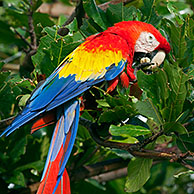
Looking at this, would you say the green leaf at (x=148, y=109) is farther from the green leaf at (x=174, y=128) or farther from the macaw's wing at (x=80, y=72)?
the macaw's wing at (x=80, y=72)

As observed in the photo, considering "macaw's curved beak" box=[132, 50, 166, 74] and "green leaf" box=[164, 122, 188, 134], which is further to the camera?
"macaw's curved beak" box=[132, 50, 166, 74]

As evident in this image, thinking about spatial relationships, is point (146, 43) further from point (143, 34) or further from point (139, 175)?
point (139, 175)

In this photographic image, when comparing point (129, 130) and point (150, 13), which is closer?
point (129, 130)

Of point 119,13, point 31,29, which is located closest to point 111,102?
point 119,13

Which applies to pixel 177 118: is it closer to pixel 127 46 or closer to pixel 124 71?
pixel 124 71

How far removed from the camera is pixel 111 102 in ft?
3.76

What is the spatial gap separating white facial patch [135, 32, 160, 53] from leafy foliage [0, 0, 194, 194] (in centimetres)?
7

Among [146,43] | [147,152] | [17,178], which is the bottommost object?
[17,178]

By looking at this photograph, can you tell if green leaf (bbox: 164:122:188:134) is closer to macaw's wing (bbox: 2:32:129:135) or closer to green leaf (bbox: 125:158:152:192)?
green leaf (bbox: 125:158:152:192)

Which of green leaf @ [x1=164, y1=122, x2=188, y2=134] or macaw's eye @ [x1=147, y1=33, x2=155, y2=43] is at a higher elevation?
macaw's eye @ [x1=147, y1=33, x2=155, y2=43]

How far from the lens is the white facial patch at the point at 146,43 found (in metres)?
1.48

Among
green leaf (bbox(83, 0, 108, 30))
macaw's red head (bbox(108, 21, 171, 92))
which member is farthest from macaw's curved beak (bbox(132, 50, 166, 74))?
green leaf (bbox(83, 0, 108, 30))

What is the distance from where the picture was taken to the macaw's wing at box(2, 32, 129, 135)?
122 cm

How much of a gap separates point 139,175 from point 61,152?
0.94ft
